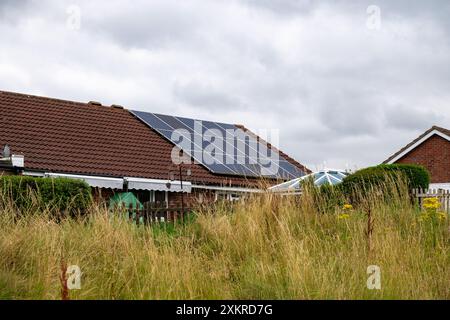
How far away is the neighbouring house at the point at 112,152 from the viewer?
1997 centimetres

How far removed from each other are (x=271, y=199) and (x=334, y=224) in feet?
3.86

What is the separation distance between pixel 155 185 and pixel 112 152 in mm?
2697

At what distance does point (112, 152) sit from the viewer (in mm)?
22344

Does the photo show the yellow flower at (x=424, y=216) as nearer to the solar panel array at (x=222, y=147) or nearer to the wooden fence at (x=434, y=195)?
the wooden fence at (x=434, y=195)

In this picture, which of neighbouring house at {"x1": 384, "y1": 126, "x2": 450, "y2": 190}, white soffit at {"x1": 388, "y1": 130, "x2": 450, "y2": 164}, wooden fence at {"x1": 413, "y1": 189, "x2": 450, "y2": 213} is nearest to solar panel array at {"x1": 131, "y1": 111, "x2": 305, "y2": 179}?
wooden fence at {"x1": 413, "y1": 189, "x2": 450, "y2": 213}

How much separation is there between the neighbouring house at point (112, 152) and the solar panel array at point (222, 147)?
6 centimetres

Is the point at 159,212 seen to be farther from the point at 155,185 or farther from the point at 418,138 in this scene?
the point at 418,138

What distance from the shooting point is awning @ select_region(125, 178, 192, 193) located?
65.4 feet

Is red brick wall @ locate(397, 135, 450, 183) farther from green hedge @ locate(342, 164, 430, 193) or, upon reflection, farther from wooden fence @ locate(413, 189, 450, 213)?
wooden fence @ locate(413, 189, 450, 213)

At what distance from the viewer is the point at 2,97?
23.2 m

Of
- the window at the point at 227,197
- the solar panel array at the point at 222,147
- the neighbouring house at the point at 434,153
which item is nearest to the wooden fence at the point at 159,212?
the window at the point at 227,197

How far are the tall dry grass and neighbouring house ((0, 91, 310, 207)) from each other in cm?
912

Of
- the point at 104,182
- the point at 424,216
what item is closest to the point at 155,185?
the point at 104,182
